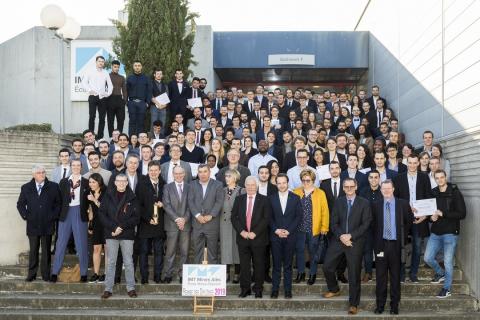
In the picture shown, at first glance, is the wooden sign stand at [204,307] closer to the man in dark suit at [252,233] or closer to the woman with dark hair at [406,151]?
the man in dark suit at [252,233]

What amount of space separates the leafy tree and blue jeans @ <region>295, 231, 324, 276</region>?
6.72 metres

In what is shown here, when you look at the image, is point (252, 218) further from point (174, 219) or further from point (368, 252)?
point (368, 252)

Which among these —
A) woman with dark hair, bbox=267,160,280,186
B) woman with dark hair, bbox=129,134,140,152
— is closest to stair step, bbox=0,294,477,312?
woman with dark hair, bbox=267,160,280,186

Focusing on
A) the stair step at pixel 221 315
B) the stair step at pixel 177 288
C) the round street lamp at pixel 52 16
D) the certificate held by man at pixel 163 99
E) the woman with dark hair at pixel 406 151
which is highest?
the round street lamp at pixel 52 16

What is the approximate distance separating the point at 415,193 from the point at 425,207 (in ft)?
1.27

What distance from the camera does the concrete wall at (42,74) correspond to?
18391 millimetres

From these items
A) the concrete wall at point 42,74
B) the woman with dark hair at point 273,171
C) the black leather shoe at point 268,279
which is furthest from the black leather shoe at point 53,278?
the concrete wall at point 42,74

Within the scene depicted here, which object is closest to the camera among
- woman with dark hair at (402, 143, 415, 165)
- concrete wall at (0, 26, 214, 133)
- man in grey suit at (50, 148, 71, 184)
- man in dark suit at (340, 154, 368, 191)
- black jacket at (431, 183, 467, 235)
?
black jacket at (431, 183, 467, 235)

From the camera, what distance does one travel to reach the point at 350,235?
7965 mm

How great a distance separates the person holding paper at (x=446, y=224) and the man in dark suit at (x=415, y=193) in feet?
0.49

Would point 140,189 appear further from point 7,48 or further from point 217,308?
point 7,48

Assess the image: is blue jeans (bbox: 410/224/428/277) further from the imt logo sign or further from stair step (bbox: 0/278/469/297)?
the imt logo sign

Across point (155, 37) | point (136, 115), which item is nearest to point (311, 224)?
point (136, 115)

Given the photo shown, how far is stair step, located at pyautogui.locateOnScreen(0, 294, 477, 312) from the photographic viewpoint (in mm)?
8164
